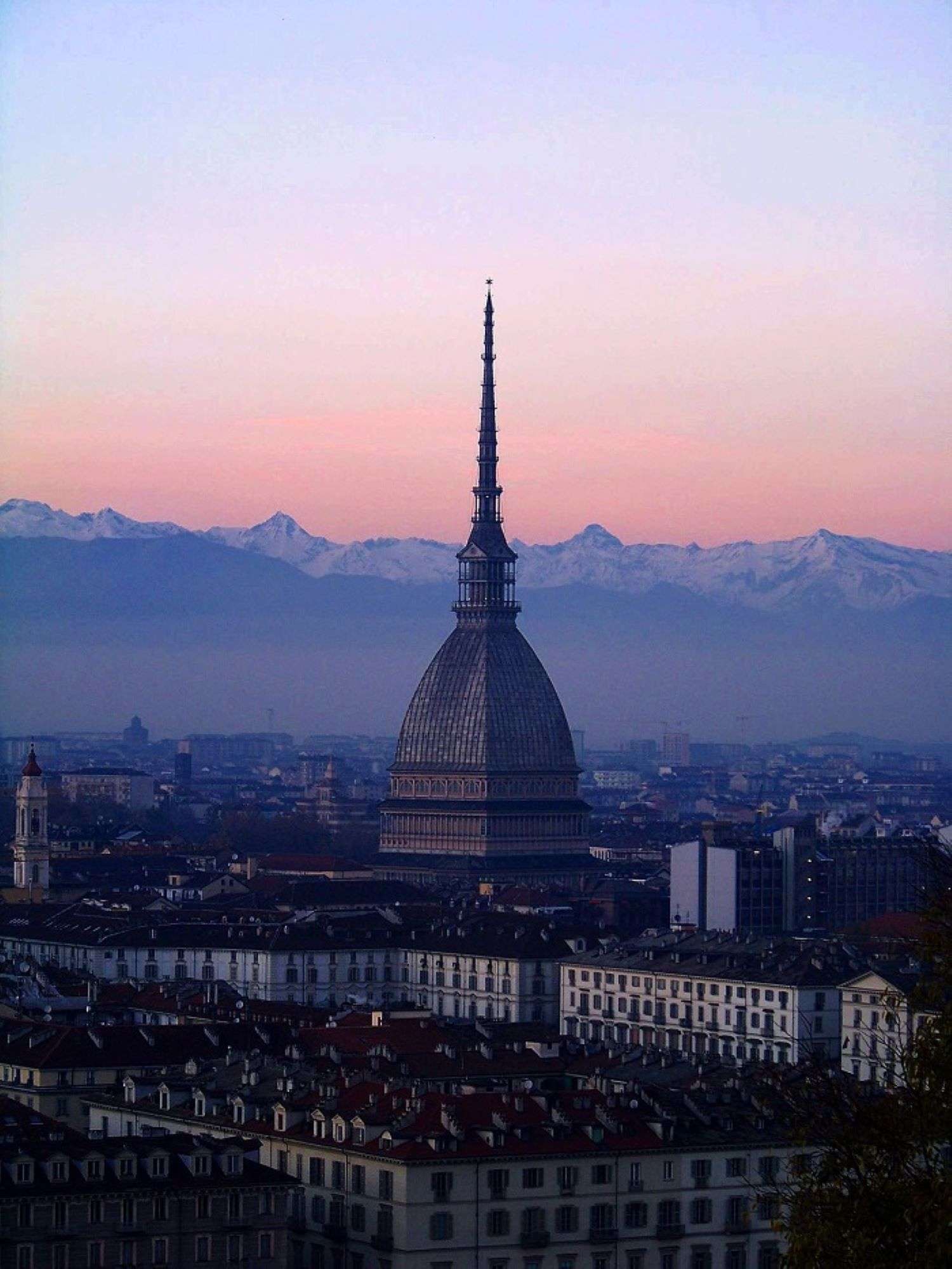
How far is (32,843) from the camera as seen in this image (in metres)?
119

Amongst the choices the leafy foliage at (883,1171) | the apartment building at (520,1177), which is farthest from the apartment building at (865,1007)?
the leafy foliage at (883,1171)

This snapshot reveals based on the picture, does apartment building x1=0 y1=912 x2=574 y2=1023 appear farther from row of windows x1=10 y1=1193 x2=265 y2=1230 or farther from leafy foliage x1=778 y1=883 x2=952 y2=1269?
leafy foliage x1=778 y1=883 x2=952 y2=1269

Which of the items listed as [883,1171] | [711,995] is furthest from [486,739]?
[883,1171]

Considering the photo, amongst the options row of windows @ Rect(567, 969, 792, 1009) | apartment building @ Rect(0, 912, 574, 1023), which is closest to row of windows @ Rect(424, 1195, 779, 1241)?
row of windows @ Rect(567, 969, 792, 1009)

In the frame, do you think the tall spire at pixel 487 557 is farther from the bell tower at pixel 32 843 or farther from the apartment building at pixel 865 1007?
the apartment building at pixel 865 1007

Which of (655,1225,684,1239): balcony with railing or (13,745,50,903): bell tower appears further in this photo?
(13,745,50,903): bell tower

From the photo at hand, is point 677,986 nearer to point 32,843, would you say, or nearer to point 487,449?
point 32,843

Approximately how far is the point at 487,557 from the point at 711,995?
92.5 meters

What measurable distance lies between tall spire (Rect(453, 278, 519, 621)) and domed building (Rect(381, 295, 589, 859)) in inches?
2.3

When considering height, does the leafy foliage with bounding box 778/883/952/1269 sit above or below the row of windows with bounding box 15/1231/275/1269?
above

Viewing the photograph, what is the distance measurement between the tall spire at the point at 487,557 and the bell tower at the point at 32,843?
51277 millimetres

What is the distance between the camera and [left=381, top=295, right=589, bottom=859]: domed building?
533ft

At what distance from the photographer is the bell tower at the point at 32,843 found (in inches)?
4663

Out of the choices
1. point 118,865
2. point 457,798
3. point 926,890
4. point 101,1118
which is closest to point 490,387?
point 457,798
